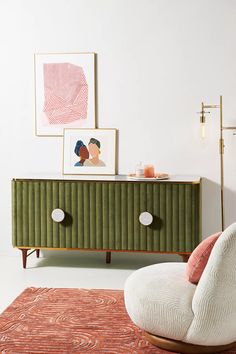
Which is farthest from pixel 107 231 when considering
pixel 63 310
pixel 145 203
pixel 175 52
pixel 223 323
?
pixel 223 323

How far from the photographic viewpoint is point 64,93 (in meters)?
4.67

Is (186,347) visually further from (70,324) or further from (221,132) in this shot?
(221,132)

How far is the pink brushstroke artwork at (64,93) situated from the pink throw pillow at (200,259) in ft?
7.13

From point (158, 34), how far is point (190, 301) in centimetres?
246

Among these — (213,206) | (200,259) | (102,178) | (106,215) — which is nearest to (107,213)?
(106,215)

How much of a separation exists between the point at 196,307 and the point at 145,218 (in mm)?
1609

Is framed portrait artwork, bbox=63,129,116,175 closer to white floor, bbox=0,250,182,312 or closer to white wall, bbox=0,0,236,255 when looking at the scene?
white wall, bbox=0,0,236,255

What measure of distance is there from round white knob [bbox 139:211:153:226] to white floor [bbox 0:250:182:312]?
397 mm

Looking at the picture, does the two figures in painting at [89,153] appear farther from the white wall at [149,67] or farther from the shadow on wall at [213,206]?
the shadow on wall at [213,206]

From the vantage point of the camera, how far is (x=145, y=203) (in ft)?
13.8

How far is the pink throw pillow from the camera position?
8.77 ft

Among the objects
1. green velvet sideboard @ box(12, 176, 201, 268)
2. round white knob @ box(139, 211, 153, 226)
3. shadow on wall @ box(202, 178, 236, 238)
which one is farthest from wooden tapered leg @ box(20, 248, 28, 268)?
shadow on wall @ box(202, 178, 236, 238)

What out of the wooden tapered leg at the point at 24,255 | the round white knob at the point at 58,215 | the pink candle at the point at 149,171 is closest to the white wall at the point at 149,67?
the pink candle at the point at 149,171

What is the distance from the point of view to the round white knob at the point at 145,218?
164 inches
